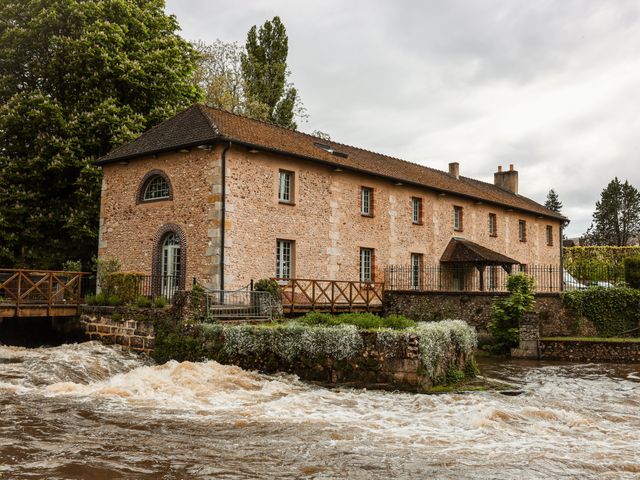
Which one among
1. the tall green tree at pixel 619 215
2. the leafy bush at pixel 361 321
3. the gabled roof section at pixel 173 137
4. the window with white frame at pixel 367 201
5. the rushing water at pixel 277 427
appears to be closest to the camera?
the rushing water at pixel 277 427

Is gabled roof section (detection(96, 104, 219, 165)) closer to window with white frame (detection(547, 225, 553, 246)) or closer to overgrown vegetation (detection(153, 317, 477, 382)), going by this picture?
overgrown vegetation (detection(153, 317, 477, 382))

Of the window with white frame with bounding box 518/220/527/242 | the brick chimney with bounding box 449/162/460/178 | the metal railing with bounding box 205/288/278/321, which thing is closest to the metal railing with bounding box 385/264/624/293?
the window with white frame with bounding box 518/220/527/242

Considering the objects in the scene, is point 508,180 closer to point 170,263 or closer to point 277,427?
point 170,263

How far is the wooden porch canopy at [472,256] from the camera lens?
23.9 m

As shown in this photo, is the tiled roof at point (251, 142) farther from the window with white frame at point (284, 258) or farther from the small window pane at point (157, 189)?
the window with white frame at point (284, 258)

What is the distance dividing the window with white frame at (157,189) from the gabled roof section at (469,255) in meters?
11.9

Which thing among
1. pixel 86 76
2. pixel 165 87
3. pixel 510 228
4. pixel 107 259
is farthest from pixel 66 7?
pixel 510 228

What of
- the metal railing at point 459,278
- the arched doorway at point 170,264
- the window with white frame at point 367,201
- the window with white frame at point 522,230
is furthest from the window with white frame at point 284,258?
the window with white frame at point 522,230

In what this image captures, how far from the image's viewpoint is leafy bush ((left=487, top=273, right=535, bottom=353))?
18.3m

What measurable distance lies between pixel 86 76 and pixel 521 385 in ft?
57.3

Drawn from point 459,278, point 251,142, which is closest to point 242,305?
point 251,142

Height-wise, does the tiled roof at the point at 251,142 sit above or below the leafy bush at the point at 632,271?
above

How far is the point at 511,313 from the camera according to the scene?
18.5m

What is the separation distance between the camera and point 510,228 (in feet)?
98.9
